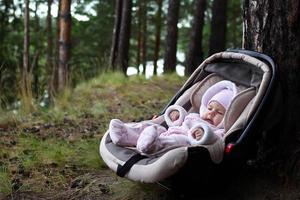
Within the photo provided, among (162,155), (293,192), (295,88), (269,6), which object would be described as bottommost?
(293,192)

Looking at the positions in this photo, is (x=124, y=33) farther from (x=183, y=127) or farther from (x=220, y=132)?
(x=220, y=132)

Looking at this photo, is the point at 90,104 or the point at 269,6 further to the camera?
the point at 90,104

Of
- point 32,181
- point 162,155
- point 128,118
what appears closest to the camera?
point 162,155

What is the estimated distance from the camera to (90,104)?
24.2ft

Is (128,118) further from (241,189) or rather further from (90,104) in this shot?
(241,189)

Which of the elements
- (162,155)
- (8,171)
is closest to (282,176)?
(162,155)

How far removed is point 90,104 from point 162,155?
4.63 meters

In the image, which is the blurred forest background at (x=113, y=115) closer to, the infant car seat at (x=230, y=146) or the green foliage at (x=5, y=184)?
the green foliage at (x=5, y=184)

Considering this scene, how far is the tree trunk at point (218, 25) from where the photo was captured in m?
12.9

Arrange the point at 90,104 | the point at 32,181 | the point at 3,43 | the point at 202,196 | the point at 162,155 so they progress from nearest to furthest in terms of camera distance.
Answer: the point at 162,155
the point at 202,196
the point at 32,181
the point at 90,104
the point at 3,43

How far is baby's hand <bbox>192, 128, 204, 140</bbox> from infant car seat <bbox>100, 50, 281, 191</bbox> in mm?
151

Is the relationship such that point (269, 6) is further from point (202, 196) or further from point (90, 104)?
point (90, 104)

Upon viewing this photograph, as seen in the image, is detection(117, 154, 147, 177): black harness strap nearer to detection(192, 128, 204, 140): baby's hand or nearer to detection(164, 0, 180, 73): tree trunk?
detection(192, 128, 204, 140): baby's hand

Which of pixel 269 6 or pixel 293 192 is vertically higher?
pixel 269 6
